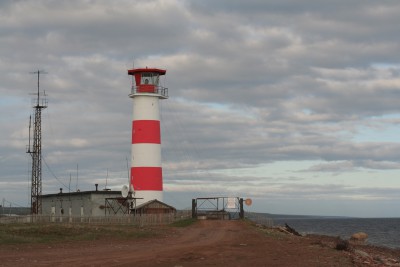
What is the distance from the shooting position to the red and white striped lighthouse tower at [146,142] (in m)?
57.9

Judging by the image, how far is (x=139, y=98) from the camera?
59531mm

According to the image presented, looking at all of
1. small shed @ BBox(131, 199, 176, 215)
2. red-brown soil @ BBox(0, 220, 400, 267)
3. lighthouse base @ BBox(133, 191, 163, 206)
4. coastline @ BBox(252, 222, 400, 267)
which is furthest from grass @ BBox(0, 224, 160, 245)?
lighthouse base @ BBox(133, 191, 163, 206)

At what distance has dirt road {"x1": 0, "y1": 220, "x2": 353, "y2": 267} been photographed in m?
23.8

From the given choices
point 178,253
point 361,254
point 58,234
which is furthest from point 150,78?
point 178,253

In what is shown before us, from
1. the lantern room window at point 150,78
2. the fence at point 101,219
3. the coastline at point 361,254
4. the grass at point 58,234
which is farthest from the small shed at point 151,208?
the grass at point 58,234

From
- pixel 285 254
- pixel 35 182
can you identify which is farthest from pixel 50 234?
pixel 35 182

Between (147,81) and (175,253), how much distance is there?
35475mm

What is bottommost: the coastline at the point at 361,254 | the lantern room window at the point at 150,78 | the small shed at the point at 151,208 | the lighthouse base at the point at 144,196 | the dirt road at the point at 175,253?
the coastline at the point at 361,254

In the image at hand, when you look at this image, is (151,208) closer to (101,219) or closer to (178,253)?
(101,219)

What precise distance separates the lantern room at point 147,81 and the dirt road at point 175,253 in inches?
975

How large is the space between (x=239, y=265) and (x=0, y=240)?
546 inches

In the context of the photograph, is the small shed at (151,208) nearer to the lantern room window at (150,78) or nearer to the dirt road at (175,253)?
the lantern room window at (150,78)

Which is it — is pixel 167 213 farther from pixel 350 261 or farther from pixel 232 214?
pixel 350 261

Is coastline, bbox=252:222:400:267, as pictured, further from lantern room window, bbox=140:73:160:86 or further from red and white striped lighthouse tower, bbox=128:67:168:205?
lantern room window, bbox=140:73:160:86
